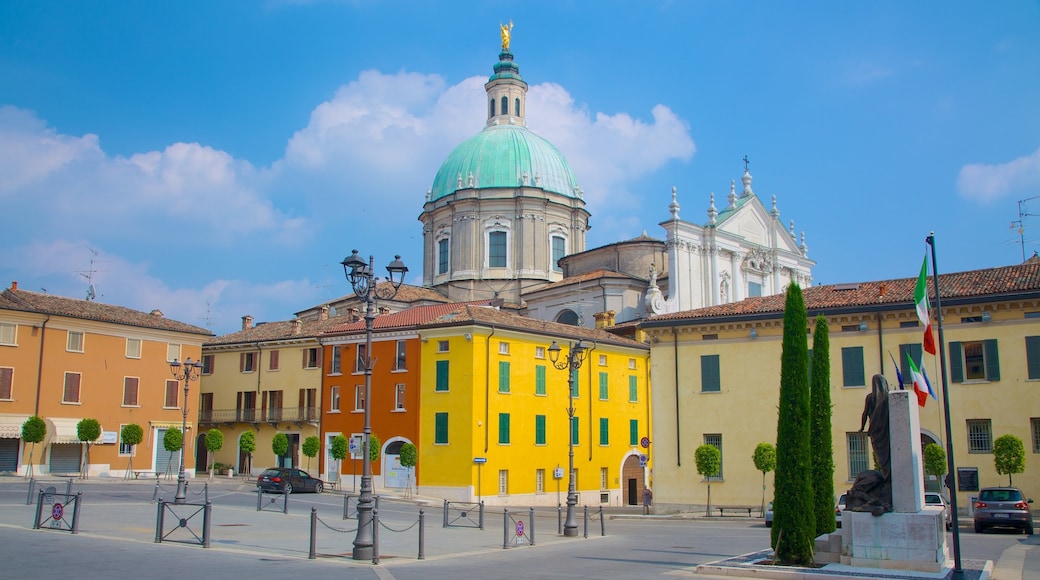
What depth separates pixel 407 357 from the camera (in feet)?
149

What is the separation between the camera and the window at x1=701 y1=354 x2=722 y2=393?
37312 millimetres

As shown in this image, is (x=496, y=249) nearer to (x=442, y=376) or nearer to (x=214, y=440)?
(x=214, y=440)

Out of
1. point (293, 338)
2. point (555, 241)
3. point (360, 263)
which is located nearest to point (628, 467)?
point (293, 338)

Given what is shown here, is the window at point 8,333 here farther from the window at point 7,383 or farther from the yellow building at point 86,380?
the window at point 7,383

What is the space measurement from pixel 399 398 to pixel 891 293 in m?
23.2

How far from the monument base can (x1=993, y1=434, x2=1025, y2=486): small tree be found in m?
16.6

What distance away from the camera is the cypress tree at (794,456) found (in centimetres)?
1697

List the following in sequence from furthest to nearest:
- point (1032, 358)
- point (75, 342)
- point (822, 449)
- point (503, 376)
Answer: point (75, 342) < point (503, 376) < point (1032, 358) < point (822, 449)

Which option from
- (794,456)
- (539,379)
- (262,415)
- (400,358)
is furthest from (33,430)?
(794,456)

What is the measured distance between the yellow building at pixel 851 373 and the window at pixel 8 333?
A: 29916 millimetres

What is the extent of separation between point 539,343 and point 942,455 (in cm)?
2024

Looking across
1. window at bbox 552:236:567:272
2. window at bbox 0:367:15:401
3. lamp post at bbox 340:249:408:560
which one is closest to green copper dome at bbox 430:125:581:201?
window at bbox 552:236:567:272

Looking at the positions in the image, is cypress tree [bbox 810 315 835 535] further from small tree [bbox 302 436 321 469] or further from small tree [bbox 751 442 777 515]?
small tree [bbox 302 436 321 469]

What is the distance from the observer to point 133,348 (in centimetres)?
4950
